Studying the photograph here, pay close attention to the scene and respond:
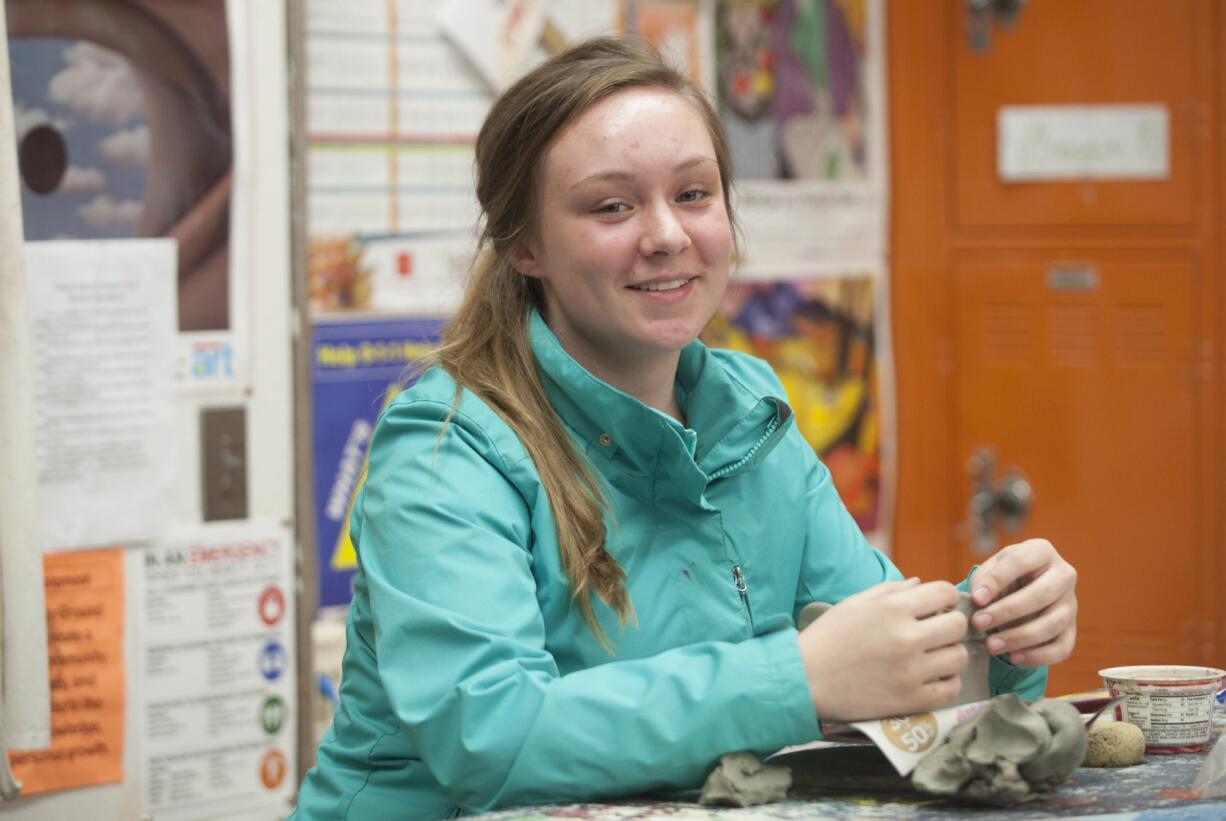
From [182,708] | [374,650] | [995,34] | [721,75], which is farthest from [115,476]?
[995,34]

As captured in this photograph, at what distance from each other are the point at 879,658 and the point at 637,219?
0.49 m

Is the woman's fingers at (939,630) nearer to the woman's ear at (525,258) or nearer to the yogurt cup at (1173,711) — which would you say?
the yogurt cup at (1173,711)

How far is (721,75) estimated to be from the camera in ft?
10.8

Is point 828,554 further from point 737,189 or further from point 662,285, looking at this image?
point 737,189

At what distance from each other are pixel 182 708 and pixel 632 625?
3.84 ft

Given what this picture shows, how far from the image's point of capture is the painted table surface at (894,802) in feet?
3.92

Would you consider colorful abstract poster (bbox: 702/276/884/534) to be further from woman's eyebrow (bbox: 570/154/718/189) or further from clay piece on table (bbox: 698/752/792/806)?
clay piece on table (bbox: 698/752/792/806)

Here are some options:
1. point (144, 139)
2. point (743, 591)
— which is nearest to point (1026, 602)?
point (743, 591)

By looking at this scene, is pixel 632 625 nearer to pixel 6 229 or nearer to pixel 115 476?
pixel 6 229

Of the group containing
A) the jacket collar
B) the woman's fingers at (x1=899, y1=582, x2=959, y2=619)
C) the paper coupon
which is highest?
the jacket collar

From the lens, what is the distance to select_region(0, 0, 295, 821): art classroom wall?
7.40 feet

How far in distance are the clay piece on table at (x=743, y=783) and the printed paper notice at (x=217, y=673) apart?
1321 millimetres

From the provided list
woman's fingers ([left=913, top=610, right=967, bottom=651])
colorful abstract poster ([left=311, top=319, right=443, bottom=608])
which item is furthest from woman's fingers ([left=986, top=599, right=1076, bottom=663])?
colorful abstract poster ([left=311, top=319, right=443, bottom=608])

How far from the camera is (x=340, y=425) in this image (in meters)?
2.73
